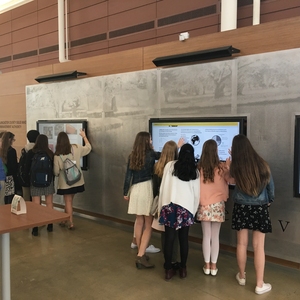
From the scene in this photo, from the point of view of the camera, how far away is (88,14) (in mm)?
6938

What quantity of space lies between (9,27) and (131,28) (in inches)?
176

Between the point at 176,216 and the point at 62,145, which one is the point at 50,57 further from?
the point at 176,216

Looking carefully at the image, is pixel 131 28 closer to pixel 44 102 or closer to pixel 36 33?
pixel 44 102

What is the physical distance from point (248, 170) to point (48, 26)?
6.50 metres

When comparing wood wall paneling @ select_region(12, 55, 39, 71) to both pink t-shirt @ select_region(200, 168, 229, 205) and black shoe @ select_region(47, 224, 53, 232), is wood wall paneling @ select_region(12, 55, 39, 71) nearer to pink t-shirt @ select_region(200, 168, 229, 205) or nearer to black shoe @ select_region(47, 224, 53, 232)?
black shoe @ select_region(47, 224, 53, 232)

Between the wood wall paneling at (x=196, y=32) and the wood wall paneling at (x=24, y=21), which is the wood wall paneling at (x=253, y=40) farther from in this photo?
the wood wall paneling at (x=24, y=21)

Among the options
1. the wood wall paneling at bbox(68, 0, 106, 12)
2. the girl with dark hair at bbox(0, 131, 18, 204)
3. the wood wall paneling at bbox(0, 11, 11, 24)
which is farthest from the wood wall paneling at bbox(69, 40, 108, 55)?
the wood wall paneling at bbox(0, 11, 11, 24)

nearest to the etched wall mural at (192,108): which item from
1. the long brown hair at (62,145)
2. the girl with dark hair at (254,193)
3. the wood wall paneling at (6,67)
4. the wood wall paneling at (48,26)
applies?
the girl with dark hair at (254,193)

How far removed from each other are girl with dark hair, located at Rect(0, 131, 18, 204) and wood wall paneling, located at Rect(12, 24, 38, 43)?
13.7 feet

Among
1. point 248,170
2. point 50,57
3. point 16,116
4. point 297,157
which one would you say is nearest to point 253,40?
point 297,157

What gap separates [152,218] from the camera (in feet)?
12.7

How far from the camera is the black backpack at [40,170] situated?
4832 millimetres

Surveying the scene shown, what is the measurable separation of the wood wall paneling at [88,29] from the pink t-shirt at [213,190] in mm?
4412

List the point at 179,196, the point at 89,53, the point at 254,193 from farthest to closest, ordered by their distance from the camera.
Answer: the point at 89,53
the point at 179,196
the point at 254,193
